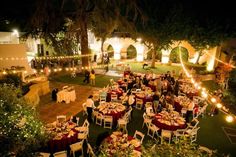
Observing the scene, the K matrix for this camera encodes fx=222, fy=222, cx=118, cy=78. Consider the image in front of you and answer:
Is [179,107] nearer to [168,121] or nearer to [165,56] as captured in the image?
[168,121]

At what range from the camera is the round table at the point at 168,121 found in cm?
948

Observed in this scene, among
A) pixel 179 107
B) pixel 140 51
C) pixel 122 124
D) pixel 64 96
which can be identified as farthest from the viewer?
pixel 140 51

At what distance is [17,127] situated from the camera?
185 inches

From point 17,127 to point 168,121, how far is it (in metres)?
6.69

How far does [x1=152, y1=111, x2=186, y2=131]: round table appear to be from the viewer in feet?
31.1

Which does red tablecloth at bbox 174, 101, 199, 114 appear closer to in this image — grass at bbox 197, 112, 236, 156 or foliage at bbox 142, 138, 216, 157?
grass at bbox 197, 112, 236, 156

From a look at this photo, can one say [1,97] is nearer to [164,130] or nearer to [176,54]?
[164,130]

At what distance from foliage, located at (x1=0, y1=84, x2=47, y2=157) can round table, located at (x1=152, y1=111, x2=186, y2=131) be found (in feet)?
18.4

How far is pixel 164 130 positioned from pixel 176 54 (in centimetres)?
2116

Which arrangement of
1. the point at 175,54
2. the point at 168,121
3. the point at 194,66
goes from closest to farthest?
the point at 168,121 < the point at 194,66 < the point at 175,54

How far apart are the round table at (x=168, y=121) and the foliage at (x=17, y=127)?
18.4ft

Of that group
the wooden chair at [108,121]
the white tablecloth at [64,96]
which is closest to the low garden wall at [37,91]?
the white tablecloth at [64,96]

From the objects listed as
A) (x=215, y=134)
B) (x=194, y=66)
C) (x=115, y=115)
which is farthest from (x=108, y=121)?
(x=194, y=66)

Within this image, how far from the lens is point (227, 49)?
21.7 m
